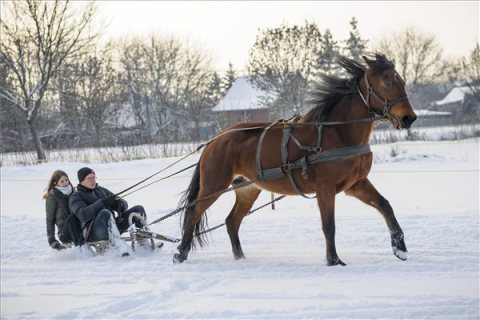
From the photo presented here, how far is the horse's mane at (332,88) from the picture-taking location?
614 cm

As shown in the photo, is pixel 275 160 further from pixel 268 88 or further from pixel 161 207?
pixel 268 88

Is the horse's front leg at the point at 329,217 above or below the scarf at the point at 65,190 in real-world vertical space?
below

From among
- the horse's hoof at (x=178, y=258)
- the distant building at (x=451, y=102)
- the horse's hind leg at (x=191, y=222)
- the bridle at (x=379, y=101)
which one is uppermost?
the distant building at (x=451, y=102)

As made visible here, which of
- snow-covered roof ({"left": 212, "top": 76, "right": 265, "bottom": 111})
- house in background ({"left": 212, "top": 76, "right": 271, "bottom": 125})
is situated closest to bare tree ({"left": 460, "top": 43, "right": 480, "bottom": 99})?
house in background ({"left": 212, "top": 76, "right": 271, "bottom": 125})

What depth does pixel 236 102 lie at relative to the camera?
56.3m

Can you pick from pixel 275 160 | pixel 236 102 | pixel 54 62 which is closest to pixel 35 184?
pixel 54 62

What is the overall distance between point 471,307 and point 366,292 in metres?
0.85

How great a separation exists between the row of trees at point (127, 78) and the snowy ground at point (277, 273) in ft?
50.5

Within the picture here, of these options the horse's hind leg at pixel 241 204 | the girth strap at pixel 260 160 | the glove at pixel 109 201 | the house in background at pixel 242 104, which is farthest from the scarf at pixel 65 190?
the house in background at pixel 242 104

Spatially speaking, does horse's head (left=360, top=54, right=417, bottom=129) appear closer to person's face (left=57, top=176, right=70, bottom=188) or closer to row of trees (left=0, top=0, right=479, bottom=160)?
person's face (left=57, top=176, right=70, bottom=188)

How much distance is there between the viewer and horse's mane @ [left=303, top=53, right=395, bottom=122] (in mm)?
6141

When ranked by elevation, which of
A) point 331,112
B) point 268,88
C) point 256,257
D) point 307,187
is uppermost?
point 268,88

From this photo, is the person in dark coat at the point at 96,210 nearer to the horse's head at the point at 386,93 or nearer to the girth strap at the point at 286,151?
the girth strap at the point at 286,151

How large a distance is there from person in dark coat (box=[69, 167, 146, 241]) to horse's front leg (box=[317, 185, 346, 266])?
105 inches
